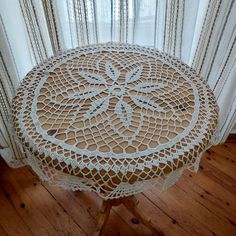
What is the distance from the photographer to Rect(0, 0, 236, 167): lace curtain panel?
0.96 m

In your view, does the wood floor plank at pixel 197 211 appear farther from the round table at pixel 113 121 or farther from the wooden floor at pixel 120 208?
the round table at pixel 113 121

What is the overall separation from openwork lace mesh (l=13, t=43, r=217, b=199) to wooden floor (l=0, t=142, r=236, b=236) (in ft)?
1.73

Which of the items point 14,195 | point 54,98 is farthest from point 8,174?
point 54,98

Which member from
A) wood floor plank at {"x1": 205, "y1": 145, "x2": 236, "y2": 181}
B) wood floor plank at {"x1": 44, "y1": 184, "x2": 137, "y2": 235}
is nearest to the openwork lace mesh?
wood floor plank at {"x1": 44, "y1": 184, "x2": 137, "y2": 235}

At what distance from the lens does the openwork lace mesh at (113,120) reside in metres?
0.60

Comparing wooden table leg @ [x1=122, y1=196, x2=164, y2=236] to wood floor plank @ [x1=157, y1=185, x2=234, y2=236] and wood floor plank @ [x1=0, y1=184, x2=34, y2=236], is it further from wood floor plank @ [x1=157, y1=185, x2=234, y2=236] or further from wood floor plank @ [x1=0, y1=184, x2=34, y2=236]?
wood floor plank @ [x1=0, y1=184, x2=34, y2=236]

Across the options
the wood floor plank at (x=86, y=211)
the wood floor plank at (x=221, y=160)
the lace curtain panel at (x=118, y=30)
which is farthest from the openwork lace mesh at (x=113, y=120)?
the wood floor plank at (x=221, y=160)

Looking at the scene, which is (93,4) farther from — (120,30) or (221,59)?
(221,59)

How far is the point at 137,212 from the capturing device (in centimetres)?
101

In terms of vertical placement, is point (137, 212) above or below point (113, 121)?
below

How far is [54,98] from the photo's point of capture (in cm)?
74

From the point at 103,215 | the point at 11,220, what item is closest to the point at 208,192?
the point at 103,215

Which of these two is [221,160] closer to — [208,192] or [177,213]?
[208,192]

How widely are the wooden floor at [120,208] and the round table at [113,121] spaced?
51 cm
